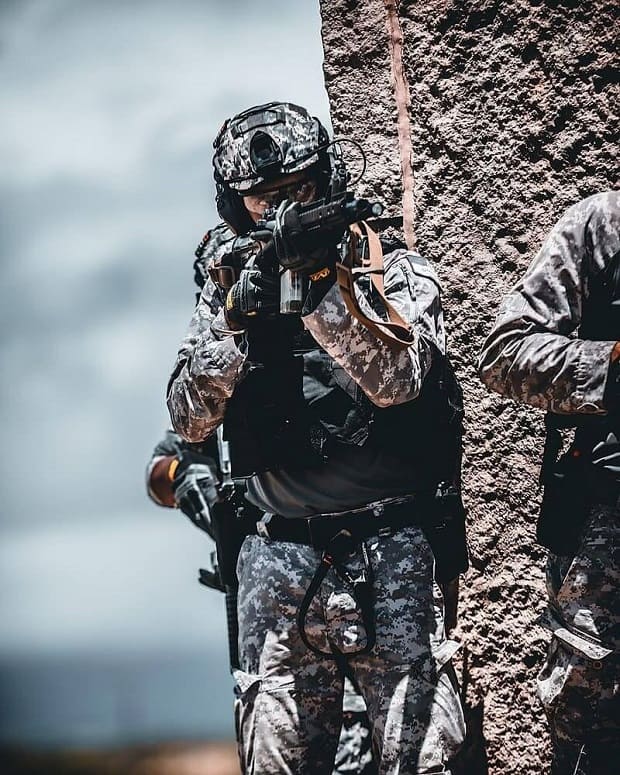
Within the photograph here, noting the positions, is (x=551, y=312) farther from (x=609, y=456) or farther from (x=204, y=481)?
(x=204, y=481)

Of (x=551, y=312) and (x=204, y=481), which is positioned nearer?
(x=551, y=312)

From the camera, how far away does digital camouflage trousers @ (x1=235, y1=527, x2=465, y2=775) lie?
6.71ft

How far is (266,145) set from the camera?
2252 mm

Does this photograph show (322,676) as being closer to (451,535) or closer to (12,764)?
(451,535)

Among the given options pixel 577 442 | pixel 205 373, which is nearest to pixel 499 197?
pixel 577 442

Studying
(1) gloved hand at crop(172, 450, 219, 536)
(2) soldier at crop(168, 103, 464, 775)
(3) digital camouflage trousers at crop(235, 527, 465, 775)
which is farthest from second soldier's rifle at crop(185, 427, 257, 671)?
(3) digital camouflage trousers at crop(235, 527, 465, 775)

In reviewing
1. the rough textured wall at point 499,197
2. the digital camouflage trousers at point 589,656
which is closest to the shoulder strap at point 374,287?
the digital camouflage trousers at point 589,656

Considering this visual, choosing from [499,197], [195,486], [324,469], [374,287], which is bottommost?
[195,486]

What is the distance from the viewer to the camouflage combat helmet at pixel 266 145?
88.4 inches

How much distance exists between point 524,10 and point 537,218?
492 mm

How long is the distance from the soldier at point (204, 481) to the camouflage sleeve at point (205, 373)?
67 centimetres

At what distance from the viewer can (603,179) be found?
253 cm

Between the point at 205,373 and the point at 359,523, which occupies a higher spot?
the point at 205,373

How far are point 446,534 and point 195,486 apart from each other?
5.43 ft
